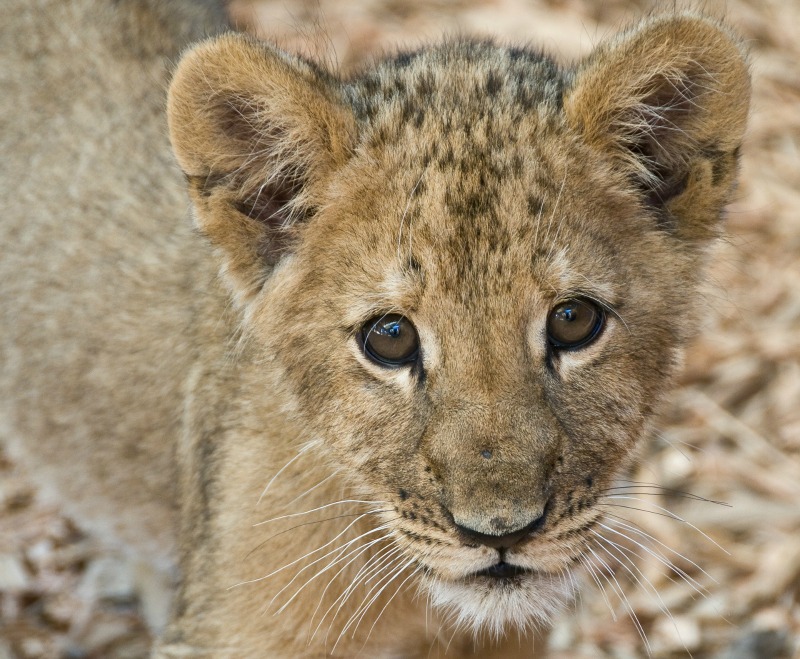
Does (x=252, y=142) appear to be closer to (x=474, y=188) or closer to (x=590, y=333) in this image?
(x=474, y=188)

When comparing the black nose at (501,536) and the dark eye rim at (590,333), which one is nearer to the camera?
the black nose at (501,536)

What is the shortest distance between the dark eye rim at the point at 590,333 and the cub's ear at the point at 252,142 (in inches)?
32.9

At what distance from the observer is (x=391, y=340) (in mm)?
3477

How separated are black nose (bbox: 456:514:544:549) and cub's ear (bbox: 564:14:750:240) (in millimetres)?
1194

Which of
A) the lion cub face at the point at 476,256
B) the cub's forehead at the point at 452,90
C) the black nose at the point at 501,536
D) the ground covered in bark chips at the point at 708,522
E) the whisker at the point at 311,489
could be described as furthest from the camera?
the ground covered in bark chips at the point at 708,522

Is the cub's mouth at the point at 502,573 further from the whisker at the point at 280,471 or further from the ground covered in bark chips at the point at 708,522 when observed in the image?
the ground covered in bark chips at the point at 708,522

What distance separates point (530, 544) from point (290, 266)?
1.21 meters

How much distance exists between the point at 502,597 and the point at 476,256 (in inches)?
38.5

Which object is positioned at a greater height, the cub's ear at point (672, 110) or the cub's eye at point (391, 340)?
the cub's ear at point (672, 110)

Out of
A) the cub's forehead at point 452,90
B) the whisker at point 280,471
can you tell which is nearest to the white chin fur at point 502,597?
the whisker at point 280,471

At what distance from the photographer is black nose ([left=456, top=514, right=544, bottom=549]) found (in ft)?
10.2

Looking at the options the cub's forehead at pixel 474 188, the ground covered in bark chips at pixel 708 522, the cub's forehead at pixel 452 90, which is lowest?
the ground covered in bark chips at pixel 708 522

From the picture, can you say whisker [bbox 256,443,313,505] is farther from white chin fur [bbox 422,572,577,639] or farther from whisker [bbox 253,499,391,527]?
Answer: white chin fur [bbox 422,572,577,639]

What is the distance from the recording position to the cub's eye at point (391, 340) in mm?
3458
